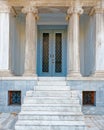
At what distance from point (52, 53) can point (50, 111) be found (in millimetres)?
5076

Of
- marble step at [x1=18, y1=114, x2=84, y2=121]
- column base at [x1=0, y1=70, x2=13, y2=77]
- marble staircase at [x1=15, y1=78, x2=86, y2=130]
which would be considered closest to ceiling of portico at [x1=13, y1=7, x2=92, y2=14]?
column base at [x1=0, y1=70, x2=13, y2=77]

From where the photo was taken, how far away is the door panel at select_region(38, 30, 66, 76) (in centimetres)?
1246

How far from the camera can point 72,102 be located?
322 inches

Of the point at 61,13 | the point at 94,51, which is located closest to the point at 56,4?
the point at 61,13

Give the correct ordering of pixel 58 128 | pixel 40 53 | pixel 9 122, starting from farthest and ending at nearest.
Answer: pixel 40 53
pixel 9 122
pixel 58 128

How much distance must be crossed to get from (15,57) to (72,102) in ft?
14.3

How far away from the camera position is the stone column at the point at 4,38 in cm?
1032

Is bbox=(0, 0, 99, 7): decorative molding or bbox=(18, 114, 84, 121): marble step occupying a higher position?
bbox=(0, 0, 99, 7): decorative molding

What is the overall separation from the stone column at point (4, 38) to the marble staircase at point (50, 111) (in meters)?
1.79

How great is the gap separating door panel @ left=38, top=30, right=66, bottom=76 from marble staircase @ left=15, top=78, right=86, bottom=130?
3.18 metres

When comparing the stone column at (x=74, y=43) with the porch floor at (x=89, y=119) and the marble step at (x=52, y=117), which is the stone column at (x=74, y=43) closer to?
the porch floor at (x=89, y=119)

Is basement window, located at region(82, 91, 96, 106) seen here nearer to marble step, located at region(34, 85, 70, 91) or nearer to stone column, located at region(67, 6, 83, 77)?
stone column, located at region(67, 6, 83, 77)

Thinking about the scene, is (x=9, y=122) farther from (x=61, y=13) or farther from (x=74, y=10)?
(x=61, y=13)

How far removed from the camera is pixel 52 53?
12453 mm
